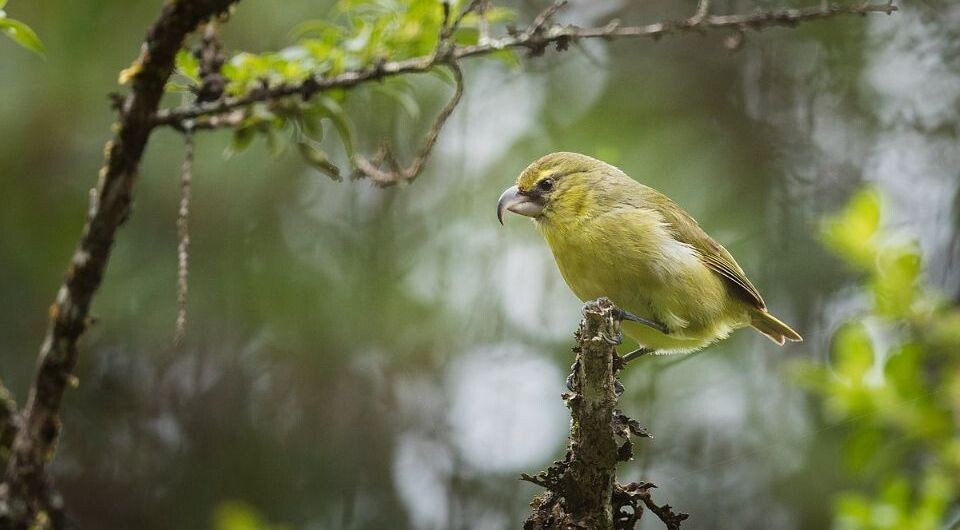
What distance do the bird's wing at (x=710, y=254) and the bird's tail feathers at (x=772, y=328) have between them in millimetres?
58

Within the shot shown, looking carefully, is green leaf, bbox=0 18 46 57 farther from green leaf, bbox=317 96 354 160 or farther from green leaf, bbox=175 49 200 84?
green leaf, bbox=317 96 354 160

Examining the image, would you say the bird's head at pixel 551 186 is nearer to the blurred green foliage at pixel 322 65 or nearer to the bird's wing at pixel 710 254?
the bird's wing at pixel 710 254

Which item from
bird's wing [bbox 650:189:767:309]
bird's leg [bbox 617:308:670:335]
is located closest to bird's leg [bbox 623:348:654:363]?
bird's leg [bbox 617:308:670:335]

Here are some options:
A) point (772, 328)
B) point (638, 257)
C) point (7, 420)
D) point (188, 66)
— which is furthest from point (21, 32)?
point (772, 328)

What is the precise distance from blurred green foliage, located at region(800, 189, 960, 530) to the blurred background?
1.28 m

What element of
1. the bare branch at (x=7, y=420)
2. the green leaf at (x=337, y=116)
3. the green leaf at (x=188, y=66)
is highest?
the green leaf at (x=337, y=116)

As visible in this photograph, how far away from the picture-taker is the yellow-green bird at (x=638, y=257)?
12.4ft

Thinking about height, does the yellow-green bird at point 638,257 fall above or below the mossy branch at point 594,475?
above

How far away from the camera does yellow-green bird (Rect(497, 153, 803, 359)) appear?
3.78 metres

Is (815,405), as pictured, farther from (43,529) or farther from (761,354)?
(43,529)

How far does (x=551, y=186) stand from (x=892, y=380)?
1.49m

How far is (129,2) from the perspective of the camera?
18.7 feet

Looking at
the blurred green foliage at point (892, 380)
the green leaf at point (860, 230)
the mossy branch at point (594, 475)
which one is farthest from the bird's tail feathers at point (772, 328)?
the mossy branch at point (594, 475)

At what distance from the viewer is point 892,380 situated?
3.62m
